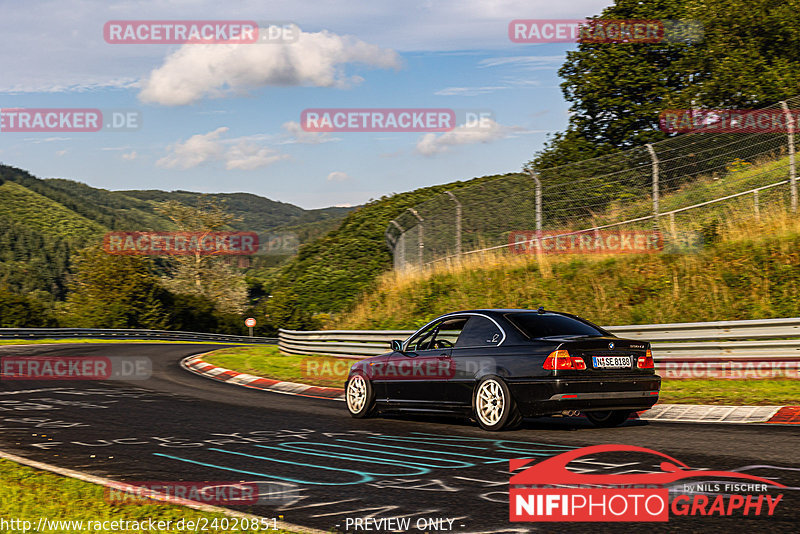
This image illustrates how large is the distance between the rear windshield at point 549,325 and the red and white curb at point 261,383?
541 cm

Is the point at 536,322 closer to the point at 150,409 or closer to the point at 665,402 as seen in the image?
the point at 665,402

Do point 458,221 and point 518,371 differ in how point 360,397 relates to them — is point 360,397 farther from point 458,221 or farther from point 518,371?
point 458,221

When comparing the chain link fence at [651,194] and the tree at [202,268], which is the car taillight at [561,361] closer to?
the chain link fence at [651,194]

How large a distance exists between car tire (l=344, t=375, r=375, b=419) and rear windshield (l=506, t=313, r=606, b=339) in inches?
96.8

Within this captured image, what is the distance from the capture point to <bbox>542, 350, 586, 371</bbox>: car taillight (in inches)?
347

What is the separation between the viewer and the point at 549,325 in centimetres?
970

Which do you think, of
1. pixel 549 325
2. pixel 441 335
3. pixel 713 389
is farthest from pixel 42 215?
pixel 549 325

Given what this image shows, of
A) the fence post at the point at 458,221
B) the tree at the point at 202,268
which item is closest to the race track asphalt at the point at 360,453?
the fence post at the point at 458,221

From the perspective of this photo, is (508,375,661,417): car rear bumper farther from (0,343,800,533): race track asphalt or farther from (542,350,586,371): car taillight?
(0,343,800,533): race track asphalt

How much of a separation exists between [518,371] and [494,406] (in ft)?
1.79

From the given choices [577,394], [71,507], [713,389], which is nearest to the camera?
[71,507]

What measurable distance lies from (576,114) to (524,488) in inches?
1308

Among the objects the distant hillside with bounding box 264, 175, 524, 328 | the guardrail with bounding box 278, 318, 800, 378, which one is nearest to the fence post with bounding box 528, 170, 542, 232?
the guardrail with bounding box 278, 318, 800, 378

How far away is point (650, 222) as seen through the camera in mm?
18281
